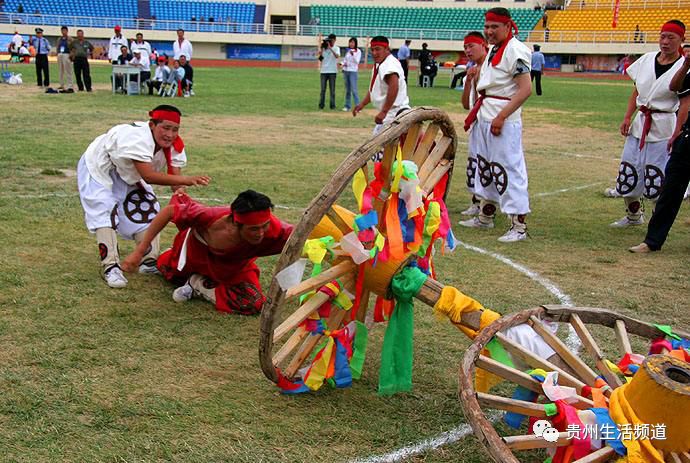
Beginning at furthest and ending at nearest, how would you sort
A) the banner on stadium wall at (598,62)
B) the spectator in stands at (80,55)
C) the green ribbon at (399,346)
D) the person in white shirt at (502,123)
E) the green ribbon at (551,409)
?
the banner on stadium wall at (598,62), the spectator in stands at (80,55), the person in white shirt at (502,123), the green ribbon at (399,346), the green ribbon at (551,409)

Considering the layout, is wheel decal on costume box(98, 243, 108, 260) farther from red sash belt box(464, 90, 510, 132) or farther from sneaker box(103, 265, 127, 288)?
red sash belt box(464, 90, 510, 132)

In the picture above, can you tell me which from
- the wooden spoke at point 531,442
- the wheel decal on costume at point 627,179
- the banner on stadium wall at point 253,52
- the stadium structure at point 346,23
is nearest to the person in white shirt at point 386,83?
the wheel decal on costume at point 627,179

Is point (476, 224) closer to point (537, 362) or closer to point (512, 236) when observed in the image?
point (512, 236)

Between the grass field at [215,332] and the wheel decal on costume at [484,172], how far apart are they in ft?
1.67

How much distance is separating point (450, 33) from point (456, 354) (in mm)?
46646

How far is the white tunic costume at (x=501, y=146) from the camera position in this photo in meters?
6.48

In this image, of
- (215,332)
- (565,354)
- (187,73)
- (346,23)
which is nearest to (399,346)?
(565,354)

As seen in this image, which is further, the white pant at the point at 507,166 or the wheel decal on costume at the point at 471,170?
the wheel decal on costume at the point at 471,170

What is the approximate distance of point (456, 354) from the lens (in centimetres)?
411

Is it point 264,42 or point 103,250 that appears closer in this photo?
point 103,250

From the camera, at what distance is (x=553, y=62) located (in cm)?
4650

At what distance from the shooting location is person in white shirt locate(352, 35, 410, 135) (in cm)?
804

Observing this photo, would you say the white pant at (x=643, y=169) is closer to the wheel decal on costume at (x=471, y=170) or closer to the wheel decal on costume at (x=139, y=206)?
the wheel decal on costume at (x=471, y=170)

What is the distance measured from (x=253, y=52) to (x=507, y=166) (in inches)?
1807
